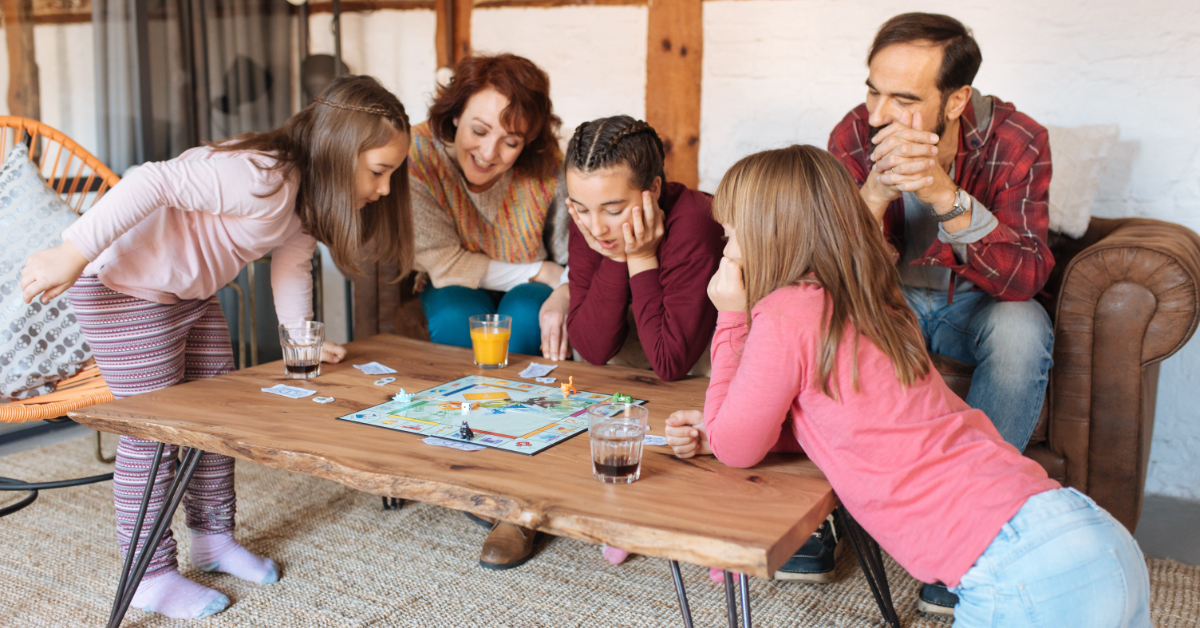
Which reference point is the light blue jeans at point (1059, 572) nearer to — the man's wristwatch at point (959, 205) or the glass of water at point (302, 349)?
the man's wristwatch at point (959, 205)

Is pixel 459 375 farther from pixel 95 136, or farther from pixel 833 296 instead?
pixel 95 136

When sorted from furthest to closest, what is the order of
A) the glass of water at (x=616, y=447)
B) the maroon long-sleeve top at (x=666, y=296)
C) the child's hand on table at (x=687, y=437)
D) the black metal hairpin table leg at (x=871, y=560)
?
1. the maroon long-sleeve top at (x=666, y=296)
2. the black metal hairpin table leg at (x=871, y=560)
3. the child's hand on table at (x=687, y=437)
4. the glass of water at (x=616, y=447)

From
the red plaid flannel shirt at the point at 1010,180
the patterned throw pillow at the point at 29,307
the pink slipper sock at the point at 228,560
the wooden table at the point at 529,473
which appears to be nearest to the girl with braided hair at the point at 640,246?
the wooden table at the point at 529,473

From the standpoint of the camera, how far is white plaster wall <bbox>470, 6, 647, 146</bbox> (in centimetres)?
310

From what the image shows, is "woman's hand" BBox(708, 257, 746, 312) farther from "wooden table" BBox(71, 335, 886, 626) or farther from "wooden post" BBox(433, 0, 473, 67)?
"wooden post" BBox(433, 0, 473, 67)

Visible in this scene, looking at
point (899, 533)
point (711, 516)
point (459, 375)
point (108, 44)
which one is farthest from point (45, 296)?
point (108, 44)

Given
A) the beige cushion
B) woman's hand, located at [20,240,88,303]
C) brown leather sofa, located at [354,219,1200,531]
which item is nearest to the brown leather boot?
woman's hand, located at [20,240,88,303]

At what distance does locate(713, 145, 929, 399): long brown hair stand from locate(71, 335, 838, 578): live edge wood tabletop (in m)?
0.24

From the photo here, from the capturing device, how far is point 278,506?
2.16 meters

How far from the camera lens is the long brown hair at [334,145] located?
5.46 feet

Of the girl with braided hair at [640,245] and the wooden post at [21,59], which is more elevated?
the wooden post at [21,59]

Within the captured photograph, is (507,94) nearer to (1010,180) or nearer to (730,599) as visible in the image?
(1010,180)

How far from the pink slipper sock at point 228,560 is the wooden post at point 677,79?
1.94 meters

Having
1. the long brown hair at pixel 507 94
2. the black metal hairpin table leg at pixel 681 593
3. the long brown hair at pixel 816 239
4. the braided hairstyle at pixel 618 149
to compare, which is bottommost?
the black metal hairpin table leg at pixel 681 593
